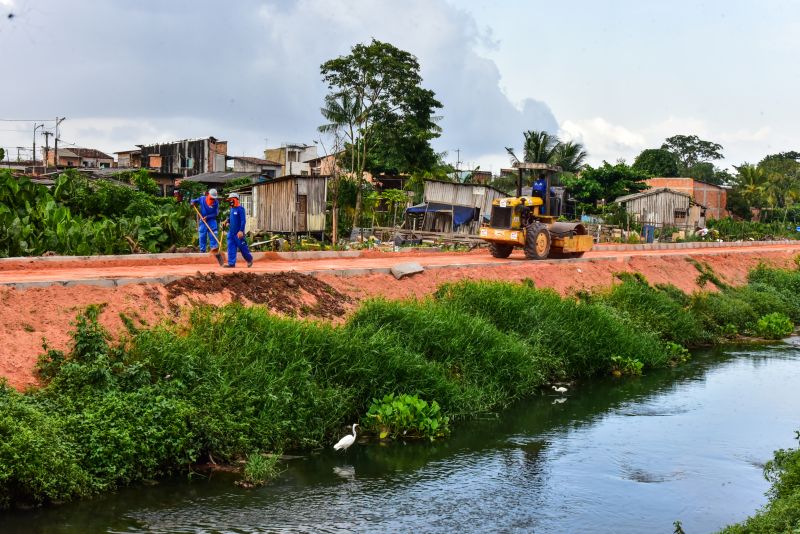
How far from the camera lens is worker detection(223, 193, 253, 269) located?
17.4 meters

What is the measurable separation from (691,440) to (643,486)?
274 cm

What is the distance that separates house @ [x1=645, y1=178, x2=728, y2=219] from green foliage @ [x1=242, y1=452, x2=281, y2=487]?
5398cm

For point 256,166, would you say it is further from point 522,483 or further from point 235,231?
point 522,483

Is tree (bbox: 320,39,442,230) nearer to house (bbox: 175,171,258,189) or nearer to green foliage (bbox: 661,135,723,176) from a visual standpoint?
house (bbox: 175,171,258,189)

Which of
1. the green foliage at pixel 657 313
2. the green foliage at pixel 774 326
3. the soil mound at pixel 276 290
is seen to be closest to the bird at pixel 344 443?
the soil mound at pixel 276 290

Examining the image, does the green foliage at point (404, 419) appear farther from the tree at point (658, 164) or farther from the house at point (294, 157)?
the tree at point (658, 164)

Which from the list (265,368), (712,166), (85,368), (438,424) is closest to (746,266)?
(438,424)

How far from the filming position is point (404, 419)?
13266mm

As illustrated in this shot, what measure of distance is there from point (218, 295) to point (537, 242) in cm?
1195

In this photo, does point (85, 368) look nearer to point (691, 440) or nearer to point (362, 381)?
point (362, 381)

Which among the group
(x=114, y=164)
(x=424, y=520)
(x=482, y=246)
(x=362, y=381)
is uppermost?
(x=114, y=164)

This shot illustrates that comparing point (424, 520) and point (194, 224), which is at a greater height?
point (194, 224)

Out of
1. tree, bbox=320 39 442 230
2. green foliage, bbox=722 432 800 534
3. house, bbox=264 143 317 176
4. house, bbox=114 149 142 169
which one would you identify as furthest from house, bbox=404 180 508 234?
green foliage, bbox=722 432 800 534

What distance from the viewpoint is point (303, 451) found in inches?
488
